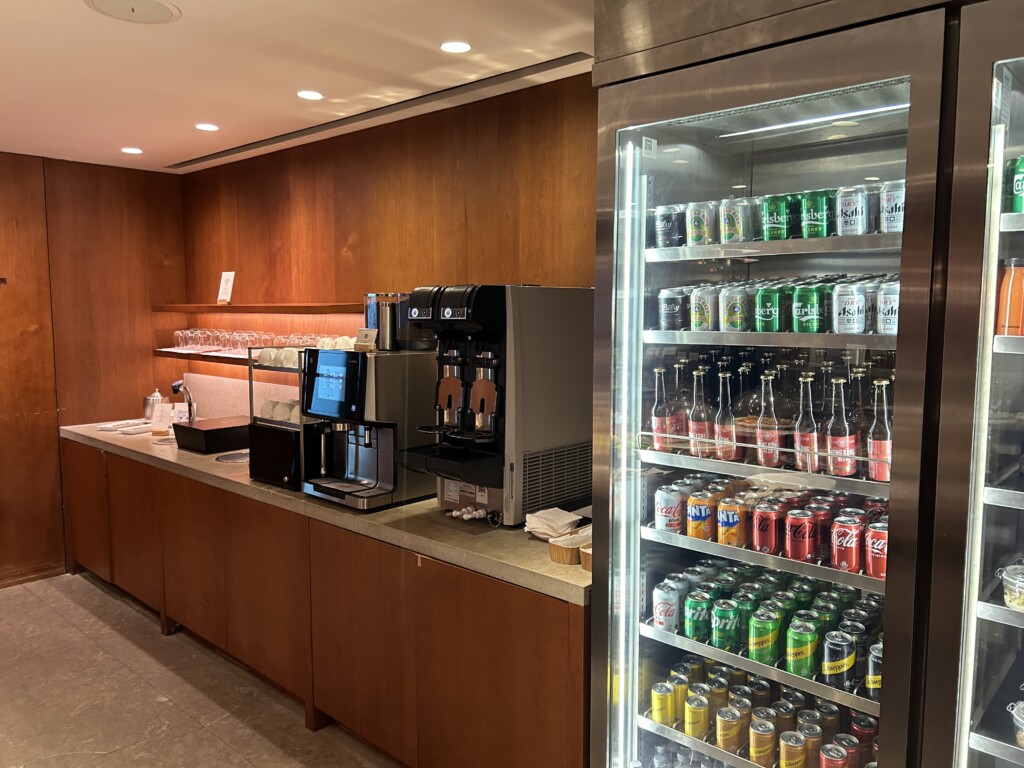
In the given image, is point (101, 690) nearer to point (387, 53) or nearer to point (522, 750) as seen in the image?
point (522, 750)

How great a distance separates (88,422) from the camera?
4.73 metres

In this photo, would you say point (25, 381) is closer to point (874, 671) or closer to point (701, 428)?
point (701, 428)

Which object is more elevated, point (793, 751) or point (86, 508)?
point (793, 751)

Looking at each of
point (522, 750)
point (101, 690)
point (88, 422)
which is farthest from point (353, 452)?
point (88, 422)

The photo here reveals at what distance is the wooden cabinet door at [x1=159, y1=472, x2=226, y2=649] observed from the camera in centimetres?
339

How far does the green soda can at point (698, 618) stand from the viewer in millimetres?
1849

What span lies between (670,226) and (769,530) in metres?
0.73

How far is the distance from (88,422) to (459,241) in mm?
2871

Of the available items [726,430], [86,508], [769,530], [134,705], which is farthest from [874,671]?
[86,508]

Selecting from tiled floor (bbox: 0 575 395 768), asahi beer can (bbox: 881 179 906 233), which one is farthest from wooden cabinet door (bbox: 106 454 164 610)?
asahi beer can (bbox: 881 179 906 233)

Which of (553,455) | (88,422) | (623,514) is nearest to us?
(623,514)

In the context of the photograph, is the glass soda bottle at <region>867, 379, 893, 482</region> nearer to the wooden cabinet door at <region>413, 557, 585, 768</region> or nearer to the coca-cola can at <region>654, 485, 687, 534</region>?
the coca-cola can at <region>654, 485, 687, 534</region>

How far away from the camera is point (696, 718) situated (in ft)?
6.04

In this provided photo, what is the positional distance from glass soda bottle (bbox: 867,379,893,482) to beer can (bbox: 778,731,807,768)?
61 cm
